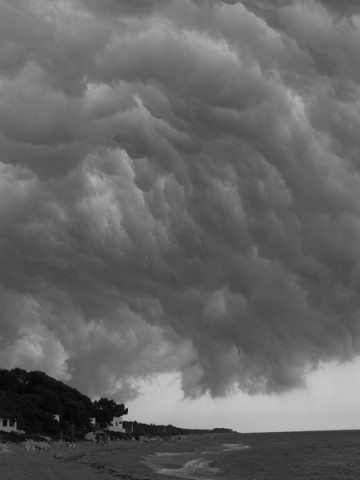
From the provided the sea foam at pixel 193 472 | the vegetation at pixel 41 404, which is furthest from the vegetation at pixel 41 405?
the sea foam at pixel 193 472

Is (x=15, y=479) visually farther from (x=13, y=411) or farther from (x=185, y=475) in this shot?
(x=13, y=411)

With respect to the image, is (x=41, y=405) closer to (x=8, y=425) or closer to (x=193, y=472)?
(x=8, y=425)

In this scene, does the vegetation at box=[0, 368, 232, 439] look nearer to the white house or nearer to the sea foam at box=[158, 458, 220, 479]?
the white house

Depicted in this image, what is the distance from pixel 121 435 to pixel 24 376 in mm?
37279

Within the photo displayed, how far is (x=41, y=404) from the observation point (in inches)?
6383

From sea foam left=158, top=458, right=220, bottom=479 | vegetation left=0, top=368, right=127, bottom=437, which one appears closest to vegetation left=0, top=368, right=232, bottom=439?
vegetation left=0, top=368, right=127, bottom=437

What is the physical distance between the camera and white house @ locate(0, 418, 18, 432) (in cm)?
12825

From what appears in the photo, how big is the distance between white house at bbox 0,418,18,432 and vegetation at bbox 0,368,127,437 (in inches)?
52.3

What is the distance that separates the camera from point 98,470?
213 feet

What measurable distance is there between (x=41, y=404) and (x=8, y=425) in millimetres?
32413

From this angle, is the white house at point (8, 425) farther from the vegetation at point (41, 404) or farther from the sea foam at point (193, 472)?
the sea foam at point (193, 472)

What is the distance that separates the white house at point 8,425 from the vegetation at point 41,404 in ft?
4.36

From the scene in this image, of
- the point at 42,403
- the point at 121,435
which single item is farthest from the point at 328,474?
the point at 121,435

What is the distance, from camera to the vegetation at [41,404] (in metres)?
145
